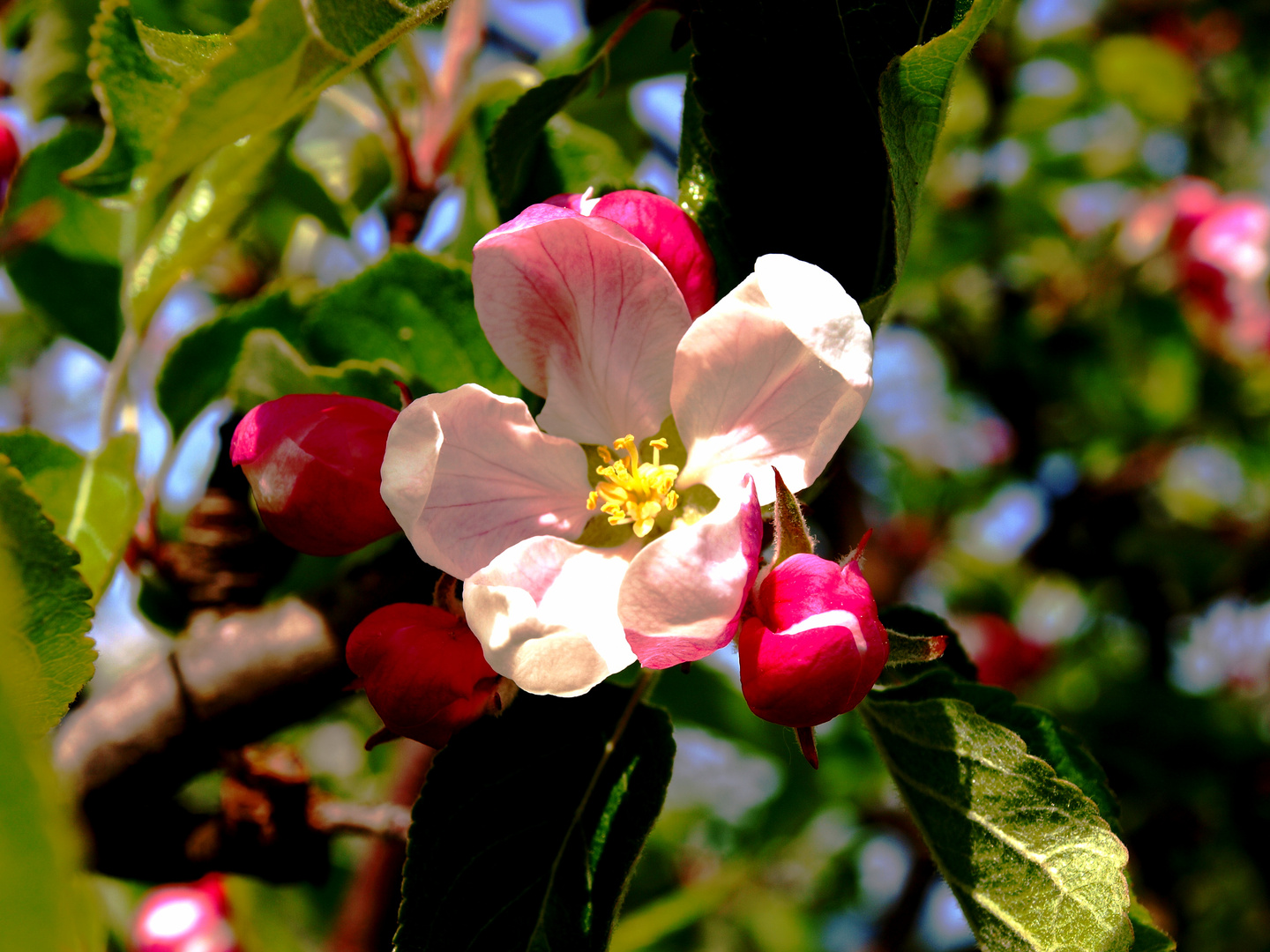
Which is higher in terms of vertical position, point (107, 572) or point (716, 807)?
point (107, 572)

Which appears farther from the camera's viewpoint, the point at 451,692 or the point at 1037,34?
the point at 1037,34

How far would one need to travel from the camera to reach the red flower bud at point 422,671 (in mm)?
625

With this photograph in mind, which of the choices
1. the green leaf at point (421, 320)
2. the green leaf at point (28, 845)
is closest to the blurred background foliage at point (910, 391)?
the green leaf at point (421, 320)

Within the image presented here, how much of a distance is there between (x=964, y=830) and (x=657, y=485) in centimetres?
35

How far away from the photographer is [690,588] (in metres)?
0.57

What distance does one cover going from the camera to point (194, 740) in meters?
1.00

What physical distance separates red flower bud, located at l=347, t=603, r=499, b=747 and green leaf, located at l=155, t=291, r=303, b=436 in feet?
2.20

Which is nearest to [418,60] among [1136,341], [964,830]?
[964,830]

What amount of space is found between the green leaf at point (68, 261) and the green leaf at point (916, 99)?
3.98 ft

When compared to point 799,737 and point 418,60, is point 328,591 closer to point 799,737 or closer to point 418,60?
point 799,737

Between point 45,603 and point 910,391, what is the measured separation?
325 centimetres

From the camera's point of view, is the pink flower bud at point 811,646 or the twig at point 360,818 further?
the twig at point 360,818

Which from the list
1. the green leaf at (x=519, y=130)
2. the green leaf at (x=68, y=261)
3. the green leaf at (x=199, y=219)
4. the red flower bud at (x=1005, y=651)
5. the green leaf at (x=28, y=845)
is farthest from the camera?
the red flower bud at (x=1005, y=651)

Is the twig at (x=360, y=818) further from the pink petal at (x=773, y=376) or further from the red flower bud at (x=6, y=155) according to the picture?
the red flower bud at (x=6, y=155)
